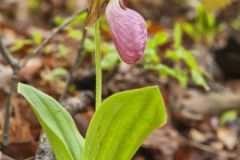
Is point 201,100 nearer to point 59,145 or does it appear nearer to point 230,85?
point 230,85

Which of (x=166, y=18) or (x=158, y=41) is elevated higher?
(x=158, y=41)

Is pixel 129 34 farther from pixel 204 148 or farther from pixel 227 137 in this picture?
pixel 227 137

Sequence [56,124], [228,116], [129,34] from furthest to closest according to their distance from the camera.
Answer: [228,116] → [56,124] → [129,34]

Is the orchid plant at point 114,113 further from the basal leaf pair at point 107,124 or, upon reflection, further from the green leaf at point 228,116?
the green leaf at point 228,116

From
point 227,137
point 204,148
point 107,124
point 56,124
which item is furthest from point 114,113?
point 227,137

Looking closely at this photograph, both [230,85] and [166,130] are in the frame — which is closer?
[166,130]

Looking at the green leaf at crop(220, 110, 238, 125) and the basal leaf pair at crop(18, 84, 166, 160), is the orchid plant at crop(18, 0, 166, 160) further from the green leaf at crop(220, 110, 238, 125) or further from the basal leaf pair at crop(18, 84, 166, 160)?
the green leaf at crop(220, 110, 238, 125)

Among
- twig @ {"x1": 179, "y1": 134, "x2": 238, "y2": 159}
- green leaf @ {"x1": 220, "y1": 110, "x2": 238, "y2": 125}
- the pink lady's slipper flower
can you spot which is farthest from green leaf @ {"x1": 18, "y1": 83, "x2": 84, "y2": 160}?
green leaf @ {"x1": 220, "y1": 110, "x2": 238, "y2": 125}

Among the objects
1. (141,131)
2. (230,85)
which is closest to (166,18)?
(230,85)
